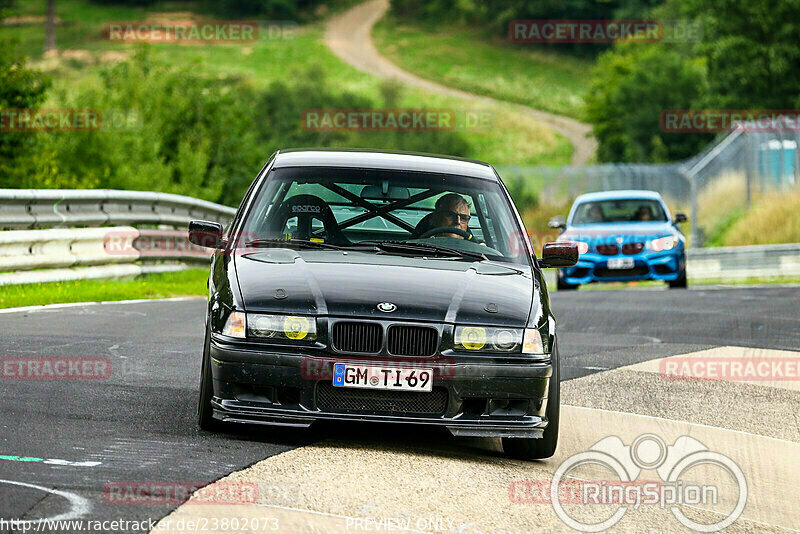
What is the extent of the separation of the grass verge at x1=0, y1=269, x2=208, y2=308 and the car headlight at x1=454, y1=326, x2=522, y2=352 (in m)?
7.50

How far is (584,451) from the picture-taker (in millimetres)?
6875

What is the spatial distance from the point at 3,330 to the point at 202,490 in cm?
570

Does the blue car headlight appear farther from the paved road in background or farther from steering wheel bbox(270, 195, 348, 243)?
the paved road in background

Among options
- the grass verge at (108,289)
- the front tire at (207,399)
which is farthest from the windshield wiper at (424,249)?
the grass verge at (108,289)

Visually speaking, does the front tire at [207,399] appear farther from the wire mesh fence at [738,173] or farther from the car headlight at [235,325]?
the wire mesh fence at [738,173]

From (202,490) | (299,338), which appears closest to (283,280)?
(299,338)

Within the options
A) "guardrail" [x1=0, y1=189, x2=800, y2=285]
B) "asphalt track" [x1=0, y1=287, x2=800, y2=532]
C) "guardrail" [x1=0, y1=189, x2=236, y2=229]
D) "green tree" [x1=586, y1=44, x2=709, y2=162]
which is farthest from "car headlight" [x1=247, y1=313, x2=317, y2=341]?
"green tree" [x1=586, y1=44, x2=709, y2=162]

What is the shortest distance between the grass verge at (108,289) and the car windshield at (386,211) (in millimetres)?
5939

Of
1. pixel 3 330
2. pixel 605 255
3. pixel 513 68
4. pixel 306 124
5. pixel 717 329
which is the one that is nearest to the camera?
pixel 3 330

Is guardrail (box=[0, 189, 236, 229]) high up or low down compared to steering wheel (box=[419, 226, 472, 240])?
up

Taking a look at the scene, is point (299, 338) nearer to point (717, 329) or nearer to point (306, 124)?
point (717, 329)

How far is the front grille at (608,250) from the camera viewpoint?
19453mm

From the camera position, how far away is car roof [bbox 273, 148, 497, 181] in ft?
25.4

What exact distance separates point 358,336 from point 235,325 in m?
0.59
